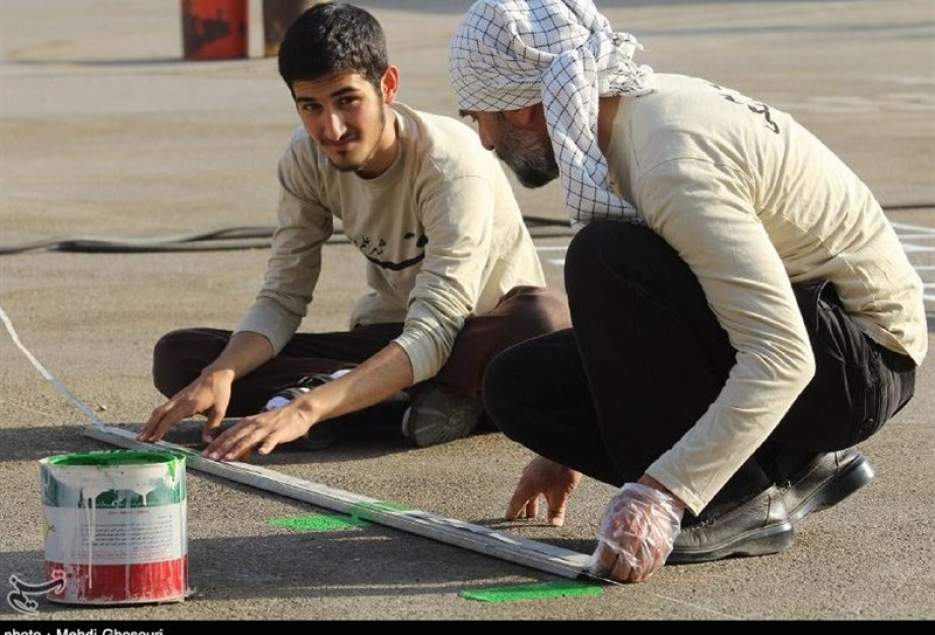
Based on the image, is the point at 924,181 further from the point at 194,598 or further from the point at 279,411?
the point at 194,598

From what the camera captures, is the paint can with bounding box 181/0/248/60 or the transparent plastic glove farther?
the paint can with bounding box 181/0/248/60

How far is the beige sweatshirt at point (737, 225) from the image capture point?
3.68 meters

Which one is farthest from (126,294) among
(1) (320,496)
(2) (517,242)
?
(1) (320,496)

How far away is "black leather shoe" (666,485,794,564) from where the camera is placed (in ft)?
13.4

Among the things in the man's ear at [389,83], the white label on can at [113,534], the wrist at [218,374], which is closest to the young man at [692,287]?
the white label on can at [113,534]

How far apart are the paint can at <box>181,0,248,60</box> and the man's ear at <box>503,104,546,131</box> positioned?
18.0m

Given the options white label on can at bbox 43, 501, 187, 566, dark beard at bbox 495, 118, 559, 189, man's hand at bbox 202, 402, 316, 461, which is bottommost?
man's hand at bbox 202, 402, 316, 461

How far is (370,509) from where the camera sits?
454 cm

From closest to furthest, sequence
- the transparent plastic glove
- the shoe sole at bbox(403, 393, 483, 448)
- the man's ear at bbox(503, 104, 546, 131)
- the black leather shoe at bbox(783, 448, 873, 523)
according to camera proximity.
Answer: the transparent plastic glove → the man's ear at bbox(503, 104, 546, 131) → the black leather shoe at bbox(783, 448, 873, 523) → the shoe sole at bbox(403, 393, 483, 448)

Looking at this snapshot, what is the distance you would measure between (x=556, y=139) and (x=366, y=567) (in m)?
1.03

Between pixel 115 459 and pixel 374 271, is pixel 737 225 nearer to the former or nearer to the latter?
pixel 115 459

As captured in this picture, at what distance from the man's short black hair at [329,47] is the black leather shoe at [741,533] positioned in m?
1.60

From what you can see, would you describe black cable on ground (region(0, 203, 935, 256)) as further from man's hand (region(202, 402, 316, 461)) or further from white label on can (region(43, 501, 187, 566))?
white label on can (region(43, 501, 187, 566))

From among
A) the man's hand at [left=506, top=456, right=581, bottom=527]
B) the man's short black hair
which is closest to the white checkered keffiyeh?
the man's hand at [left=506, top=456, right=581, bottom=527]
